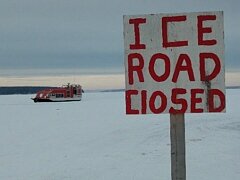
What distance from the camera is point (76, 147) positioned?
35.4 ft

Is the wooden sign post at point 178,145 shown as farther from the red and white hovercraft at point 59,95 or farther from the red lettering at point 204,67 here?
the red and white hovercraft at point 59,95

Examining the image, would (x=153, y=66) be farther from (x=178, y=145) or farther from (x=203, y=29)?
(x=178, y=145)

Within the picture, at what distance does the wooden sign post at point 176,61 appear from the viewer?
2.76 metres

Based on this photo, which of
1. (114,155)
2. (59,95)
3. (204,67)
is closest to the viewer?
(204,67)

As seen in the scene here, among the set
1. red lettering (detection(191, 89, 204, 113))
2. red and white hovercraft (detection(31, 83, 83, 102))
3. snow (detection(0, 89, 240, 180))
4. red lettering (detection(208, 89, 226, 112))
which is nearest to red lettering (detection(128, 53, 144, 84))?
red lettering (detection(191, 89, 204, 113))

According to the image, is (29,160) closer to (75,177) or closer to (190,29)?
(75,177)

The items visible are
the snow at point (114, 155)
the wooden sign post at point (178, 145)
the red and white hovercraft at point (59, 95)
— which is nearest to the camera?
the wooden sign post at point (178, 145)

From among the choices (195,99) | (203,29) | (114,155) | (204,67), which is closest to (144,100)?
(195,99)

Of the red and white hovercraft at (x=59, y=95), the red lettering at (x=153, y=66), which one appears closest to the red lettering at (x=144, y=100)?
the red lettering at (x=153, y=66)

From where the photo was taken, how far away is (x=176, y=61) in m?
2.77

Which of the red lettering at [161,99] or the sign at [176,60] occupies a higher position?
the sign at [176,60]

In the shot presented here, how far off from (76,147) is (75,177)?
3747 millimetres

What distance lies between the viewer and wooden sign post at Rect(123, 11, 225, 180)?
2764 millimetres

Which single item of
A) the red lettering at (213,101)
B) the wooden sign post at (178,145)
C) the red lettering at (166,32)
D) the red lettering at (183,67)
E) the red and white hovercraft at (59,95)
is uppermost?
the red lettering at (166,32)
